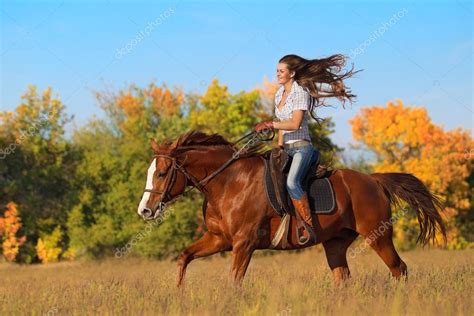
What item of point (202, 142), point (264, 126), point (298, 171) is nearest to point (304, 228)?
point (298, 171)

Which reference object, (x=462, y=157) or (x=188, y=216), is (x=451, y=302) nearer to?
(x=188, y=216)

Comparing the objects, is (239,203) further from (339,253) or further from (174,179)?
(339,253)

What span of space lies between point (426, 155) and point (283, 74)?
3269 centimetres

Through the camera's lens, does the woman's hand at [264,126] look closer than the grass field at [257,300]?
No

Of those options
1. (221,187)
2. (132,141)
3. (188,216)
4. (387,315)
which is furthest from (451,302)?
(132,141)

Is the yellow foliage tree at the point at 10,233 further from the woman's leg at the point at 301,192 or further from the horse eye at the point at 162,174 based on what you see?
the woman's leg at the point at 301,192

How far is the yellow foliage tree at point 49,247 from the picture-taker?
1455 inches

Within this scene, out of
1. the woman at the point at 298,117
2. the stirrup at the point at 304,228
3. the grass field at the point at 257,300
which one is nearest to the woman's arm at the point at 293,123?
the woman at the point at 298,117

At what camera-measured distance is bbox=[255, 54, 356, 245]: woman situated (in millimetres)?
8719

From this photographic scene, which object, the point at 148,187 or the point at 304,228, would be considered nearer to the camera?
the point at 148,187

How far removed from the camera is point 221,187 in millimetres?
8930

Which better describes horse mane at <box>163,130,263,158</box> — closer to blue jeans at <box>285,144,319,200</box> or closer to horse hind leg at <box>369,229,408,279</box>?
blue jeans at <box>285,144,319,200</box>

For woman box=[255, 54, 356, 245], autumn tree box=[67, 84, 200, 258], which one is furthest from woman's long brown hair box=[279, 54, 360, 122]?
autumn tree box=[67, 84, 200, 258]

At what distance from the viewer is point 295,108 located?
8.73 meters
